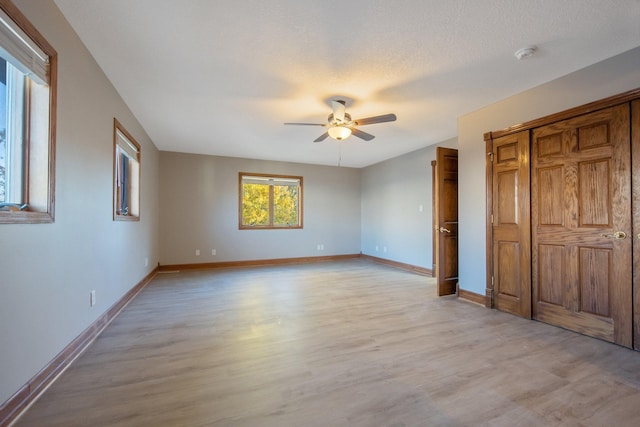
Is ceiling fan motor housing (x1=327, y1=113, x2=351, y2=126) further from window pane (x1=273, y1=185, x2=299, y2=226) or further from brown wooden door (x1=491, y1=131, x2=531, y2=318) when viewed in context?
window pane (x1=273, y1=185, x2=299, y2=226)

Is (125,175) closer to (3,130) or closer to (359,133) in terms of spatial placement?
(3,130)

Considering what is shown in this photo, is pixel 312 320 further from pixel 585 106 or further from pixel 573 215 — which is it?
pixel 585 106

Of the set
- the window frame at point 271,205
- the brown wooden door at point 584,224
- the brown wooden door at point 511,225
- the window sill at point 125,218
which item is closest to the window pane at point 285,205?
the window frame at point 271,205

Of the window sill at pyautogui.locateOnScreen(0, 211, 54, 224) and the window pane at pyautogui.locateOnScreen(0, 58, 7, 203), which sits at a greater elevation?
the window pane at pyautogui.locateOnScreen(0, 58, 7, 203)

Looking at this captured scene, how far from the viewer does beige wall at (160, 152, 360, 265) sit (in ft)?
18.8

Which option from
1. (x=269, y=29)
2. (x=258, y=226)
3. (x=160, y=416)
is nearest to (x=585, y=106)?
(x=269, y=29)

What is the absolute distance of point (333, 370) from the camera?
1930 millimetres

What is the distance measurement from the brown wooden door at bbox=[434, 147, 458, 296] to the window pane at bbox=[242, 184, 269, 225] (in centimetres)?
395

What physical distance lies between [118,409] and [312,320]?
1.71 m

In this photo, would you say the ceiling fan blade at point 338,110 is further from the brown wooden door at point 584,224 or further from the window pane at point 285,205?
the window pane at point 285,205

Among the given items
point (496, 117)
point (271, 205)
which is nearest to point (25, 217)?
point (496, 117)

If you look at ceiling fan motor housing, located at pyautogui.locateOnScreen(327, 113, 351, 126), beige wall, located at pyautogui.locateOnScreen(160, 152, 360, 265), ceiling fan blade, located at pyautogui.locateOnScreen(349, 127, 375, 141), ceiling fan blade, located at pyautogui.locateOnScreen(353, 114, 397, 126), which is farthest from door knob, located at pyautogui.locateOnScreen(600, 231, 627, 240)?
beige wall, located at pyautogui.locateOnScreen(160, 152, 360, 265)

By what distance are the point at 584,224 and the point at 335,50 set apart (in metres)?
2.74

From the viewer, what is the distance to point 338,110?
3.15 m
